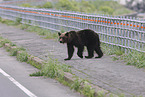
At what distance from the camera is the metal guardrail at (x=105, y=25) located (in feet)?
39.8

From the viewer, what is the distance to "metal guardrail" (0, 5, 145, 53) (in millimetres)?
12125

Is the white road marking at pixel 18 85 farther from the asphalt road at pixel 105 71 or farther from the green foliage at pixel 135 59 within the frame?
the green foliage at pixel 135 59

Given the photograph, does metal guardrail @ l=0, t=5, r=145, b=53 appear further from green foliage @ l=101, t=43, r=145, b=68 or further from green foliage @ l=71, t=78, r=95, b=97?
green foliage @ l=71, t=78, r=95, b=97

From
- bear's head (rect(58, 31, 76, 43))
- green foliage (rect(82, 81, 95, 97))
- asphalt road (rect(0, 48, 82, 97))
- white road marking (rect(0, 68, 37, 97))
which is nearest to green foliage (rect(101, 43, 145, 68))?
bear's head (rect(58, 31, 76, 43))

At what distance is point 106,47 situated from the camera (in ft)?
45.0

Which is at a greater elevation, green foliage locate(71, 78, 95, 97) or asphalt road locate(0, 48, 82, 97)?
green foliage locate(71, 78, 95, 97)

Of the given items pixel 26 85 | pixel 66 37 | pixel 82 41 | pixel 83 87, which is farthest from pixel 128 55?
pixel 26 85

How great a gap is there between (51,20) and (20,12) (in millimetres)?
5884

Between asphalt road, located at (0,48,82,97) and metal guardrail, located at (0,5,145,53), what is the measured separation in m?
3.48

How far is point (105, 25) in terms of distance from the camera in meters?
13.8

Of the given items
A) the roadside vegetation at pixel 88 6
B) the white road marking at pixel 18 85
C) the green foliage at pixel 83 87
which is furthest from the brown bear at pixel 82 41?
the roadside vegetation at pixel 88 6

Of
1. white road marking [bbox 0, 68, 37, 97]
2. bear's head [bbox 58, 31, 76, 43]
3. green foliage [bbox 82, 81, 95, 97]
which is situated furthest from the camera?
bear's head [bbox 58, 31, 76, 43]

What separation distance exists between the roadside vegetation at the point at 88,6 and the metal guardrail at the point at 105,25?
14943 mm

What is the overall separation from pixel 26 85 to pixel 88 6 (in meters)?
39.2
